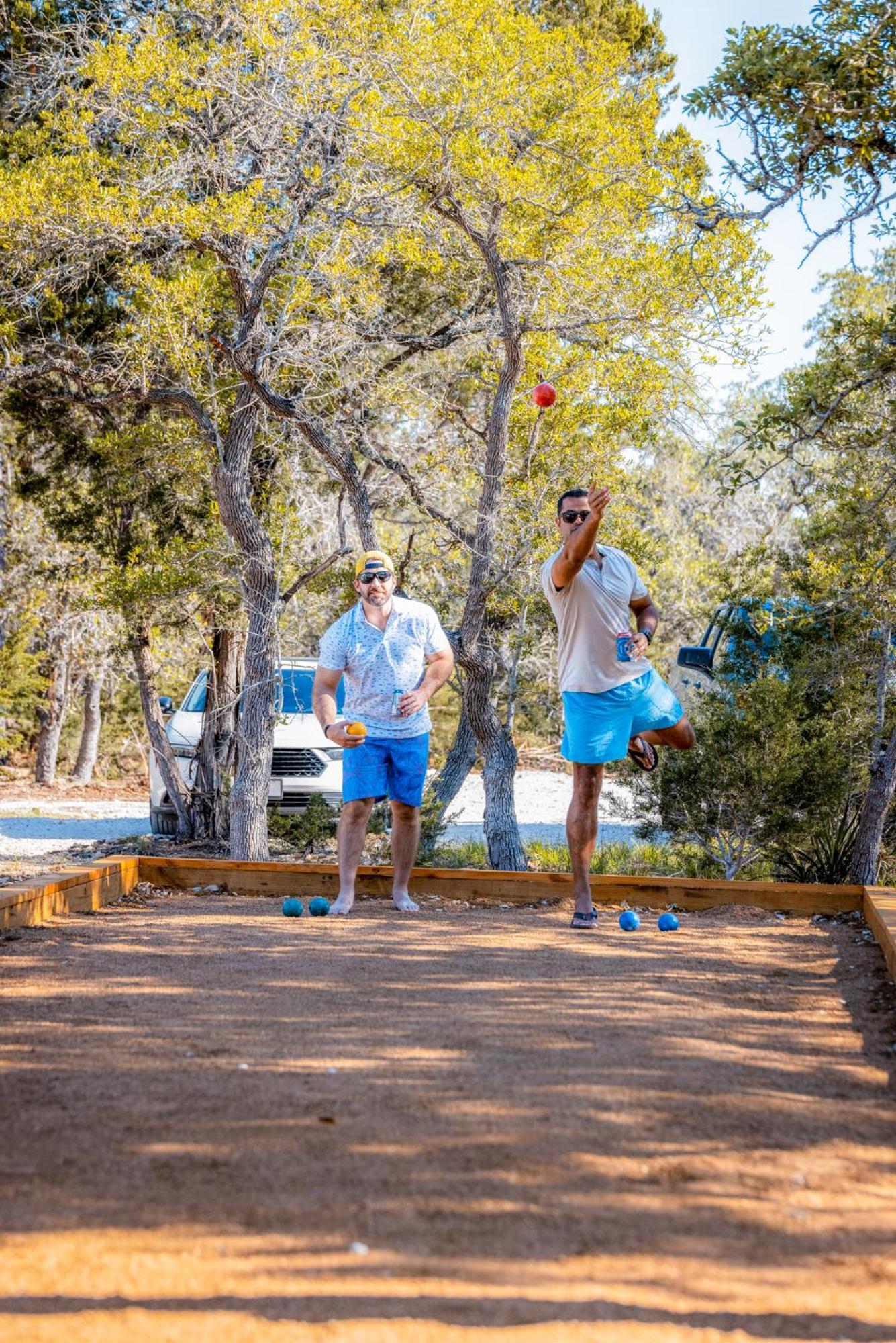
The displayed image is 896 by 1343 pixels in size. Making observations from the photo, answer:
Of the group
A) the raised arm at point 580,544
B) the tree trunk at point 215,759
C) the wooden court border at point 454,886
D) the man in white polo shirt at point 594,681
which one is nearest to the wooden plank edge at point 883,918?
the wooden court border at point 454,886

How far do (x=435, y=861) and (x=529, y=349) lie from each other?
453cm

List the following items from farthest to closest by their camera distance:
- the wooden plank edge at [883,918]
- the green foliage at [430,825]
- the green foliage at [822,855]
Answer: the green foliage at [430,825] → the green foliage at [822,855] → the wooden plank edge at [883,918]

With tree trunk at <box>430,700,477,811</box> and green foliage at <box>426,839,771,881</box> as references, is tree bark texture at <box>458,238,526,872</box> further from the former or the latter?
green foliage at <box>426,839,771,881</box>

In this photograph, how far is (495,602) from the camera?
10.5 meters

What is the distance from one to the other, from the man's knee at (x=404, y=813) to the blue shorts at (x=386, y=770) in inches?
1.0

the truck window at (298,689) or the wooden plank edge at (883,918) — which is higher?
the truck window at (298,689)

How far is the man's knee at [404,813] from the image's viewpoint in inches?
226

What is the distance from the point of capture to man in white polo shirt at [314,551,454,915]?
5660 millimetres

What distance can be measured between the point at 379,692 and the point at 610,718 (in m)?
1.08

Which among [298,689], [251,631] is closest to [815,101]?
[251,631]

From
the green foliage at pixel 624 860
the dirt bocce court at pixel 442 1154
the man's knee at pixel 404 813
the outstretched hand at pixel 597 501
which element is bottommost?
the green foliage at pixel 624 860

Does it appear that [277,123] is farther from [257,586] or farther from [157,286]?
[257,586]

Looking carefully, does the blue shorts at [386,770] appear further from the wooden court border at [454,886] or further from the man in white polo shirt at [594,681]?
the wooden court border at [454,886]

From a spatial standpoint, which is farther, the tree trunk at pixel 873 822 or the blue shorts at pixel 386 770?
the tree trunk at pixel 873 822
